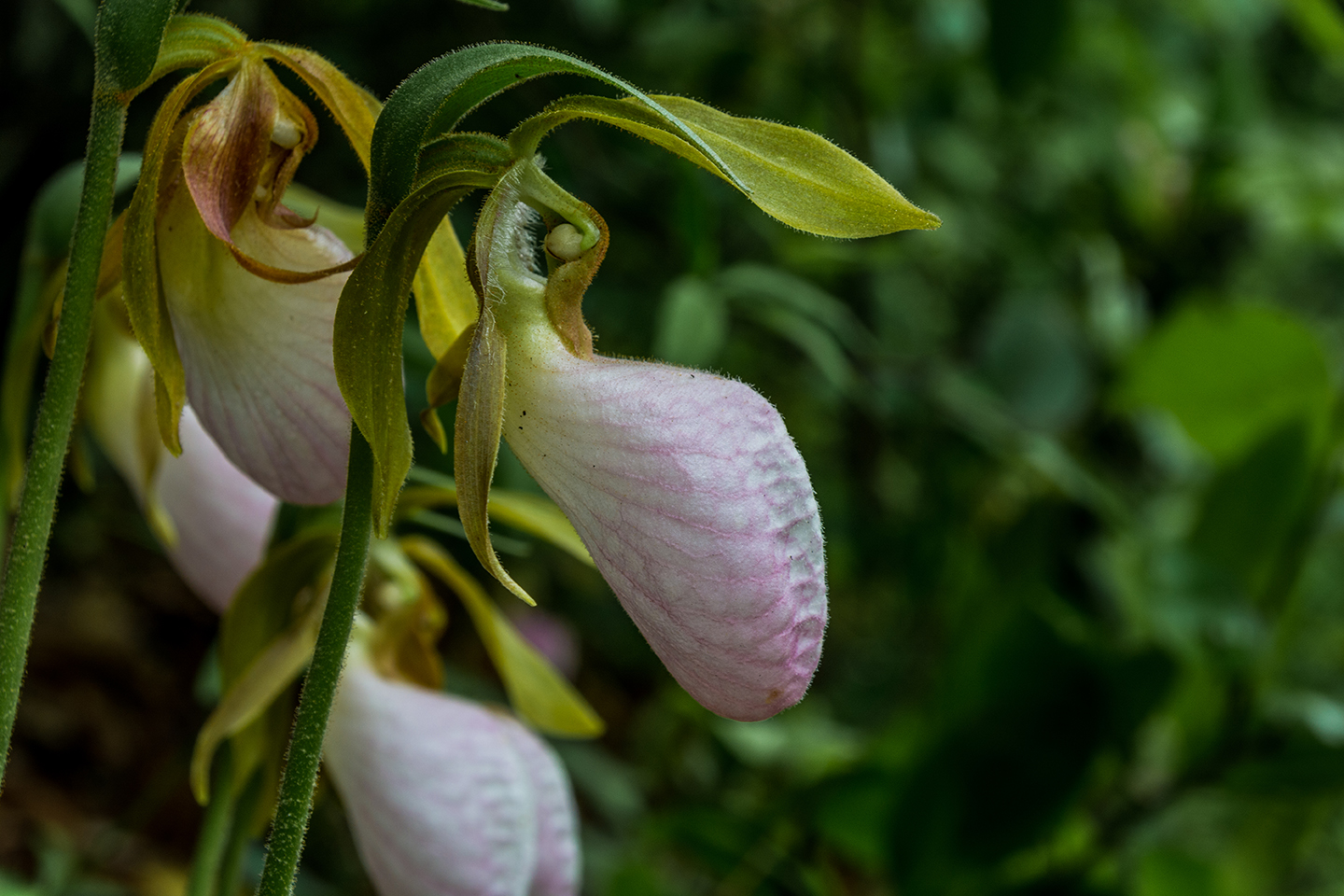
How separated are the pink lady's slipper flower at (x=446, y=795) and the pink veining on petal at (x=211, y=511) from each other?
0.08 meters

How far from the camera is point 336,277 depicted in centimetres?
36

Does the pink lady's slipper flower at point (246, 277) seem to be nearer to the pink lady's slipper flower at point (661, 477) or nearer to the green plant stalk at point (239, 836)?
the pink lady's slipper flower at point (661, 477)

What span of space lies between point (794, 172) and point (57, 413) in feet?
0.65

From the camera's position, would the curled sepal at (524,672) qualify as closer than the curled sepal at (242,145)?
No

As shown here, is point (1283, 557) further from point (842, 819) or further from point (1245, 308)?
point (842, 819)

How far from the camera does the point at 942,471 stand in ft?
3.69

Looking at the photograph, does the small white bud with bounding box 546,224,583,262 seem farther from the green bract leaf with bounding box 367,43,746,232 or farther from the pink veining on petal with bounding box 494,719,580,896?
the pink veining on petal with bounding box 494,719,580,896

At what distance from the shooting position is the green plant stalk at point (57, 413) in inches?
12.0

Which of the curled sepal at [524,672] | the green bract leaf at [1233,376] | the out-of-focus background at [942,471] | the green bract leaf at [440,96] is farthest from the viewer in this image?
the green bract leaf at [1233,376]

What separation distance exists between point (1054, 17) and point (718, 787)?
0.81m

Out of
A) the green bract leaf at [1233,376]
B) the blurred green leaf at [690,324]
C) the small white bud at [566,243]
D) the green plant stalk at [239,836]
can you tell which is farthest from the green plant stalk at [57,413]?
the green bract leaf at [1233,376]

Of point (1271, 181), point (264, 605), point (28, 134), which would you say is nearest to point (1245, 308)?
point (1271, 181)

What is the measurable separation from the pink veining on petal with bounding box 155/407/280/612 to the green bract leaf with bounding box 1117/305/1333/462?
2.77ft

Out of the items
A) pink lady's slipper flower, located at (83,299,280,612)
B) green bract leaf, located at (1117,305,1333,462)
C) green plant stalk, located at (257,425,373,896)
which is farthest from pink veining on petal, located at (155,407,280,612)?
green bract leaf, located at (1117,305,1333,462)
